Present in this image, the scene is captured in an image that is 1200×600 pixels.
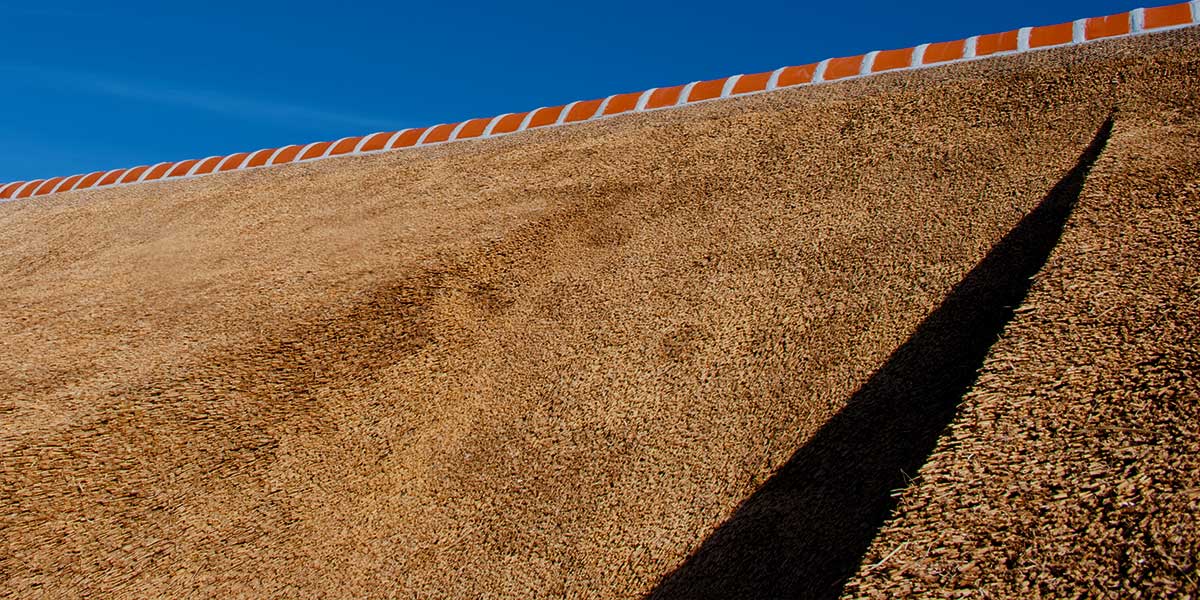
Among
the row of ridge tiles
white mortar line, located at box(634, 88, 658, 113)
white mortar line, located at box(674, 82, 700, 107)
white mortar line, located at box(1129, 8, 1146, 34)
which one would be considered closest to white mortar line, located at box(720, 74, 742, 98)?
the row of ridge tiles

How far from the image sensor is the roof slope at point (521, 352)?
1757 millimetres

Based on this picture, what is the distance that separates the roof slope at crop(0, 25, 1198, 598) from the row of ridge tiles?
0.83 feet

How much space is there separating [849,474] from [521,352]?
92 cm

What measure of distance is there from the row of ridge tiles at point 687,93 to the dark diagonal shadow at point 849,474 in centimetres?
200

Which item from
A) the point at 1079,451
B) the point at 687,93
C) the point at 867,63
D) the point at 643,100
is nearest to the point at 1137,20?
the point at 867,63

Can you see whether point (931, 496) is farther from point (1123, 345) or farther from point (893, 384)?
point (893, 384)

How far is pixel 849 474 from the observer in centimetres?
156

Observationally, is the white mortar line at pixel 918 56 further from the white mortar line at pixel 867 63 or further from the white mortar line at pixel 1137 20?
the white mortar line at pixel 1137 20

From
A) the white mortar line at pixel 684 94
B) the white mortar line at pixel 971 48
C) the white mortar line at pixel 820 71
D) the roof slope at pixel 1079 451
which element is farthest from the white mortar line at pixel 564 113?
the roof slope at pixel 1079 451

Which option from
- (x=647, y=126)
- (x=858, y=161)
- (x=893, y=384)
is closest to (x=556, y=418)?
(x=893, y=384)

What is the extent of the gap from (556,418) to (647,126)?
6.33 feet

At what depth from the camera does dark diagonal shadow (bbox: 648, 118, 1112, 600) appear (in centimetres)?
143

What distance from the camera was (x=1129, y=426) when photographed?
112 centimetres

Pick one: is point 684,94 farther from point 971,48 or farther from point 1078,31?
point 1078,31
